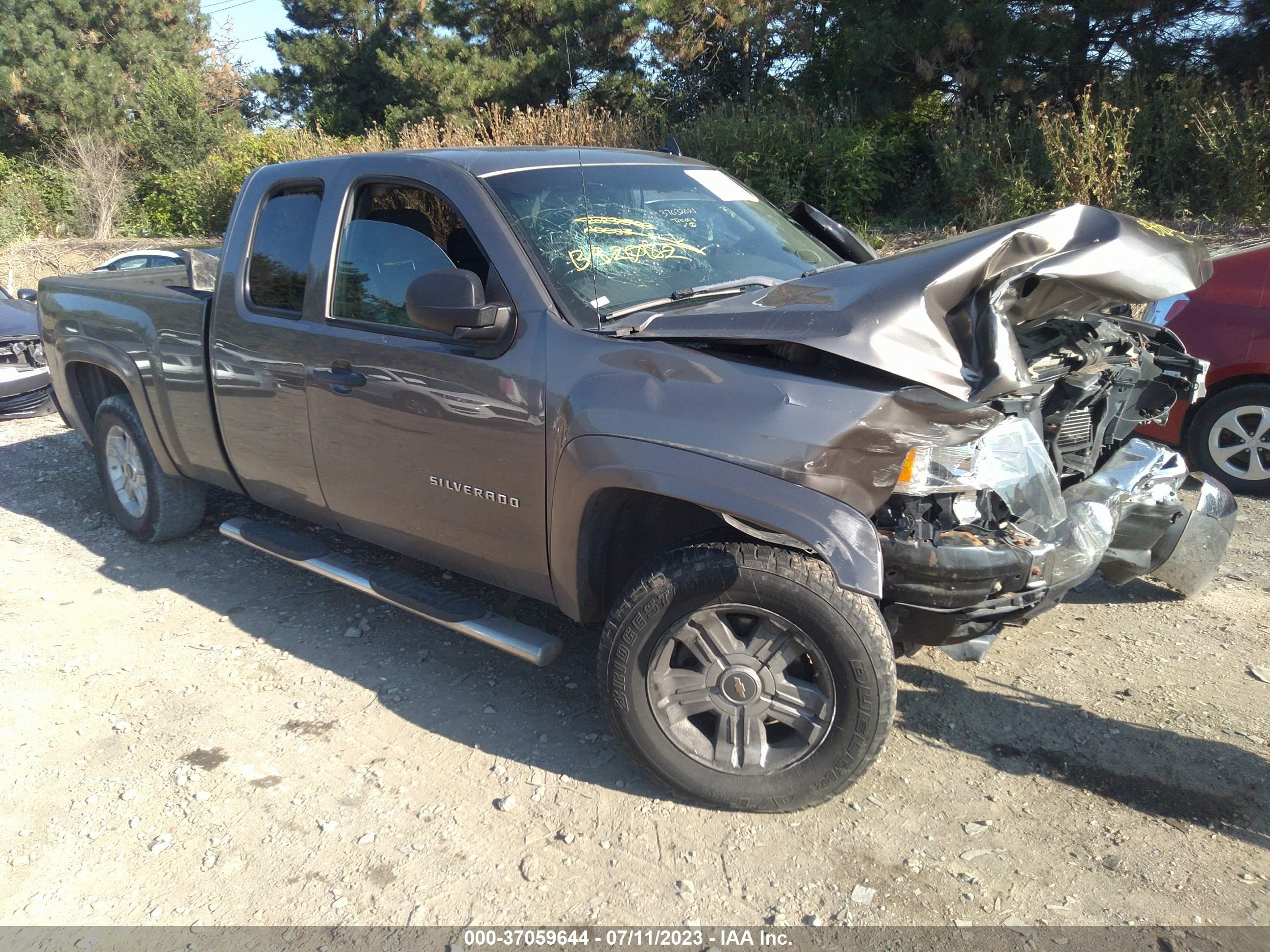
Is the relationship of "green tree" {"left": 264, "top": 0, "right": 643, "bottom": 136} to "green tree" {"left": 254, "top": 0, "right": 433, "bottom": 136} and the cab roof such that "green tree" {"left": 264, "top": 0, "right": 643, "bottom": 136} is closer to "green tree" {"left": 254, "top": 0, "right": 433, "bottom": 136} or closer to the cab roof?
"green tree" {"left": 254, "top": 0, "right": 433, "bottom": 136}

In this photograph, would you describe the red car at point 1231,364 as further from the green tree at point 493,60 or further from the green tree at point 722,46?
the green tree at point 493,60

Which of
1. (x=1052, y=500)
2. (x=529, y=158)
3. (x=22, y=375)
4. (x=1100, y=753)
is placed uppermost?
(x=529, y=158)

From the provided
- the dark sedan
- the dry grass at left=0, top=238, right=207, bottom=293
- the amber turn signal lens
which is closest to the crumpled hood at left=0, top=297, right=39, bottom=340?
the dark sedan

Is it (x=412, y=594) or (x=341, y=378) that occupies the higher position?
(x=341, y=378)

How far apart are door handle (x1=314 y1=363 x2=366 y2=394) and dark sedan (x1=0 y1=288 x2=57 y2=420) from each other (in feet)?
21.6

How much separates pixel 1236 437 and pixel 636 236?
175 inches

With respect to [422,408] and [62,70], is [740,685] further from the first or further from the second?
[62,70]

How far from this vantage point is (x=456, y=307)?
3209 millimetres

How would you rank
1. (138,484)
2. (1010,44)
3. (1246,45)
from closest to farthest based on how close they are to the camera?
(138,484) → (1246,45) → (1010,44)

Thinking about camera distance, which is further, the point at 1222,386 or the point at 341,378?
the point at 1222,386

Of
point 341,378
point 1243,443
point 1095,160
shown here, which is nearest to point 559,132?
point 1095,160

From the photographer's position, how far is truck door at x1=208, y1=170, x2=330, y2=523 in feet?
13.8

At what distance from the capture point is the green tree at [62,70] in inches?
1190

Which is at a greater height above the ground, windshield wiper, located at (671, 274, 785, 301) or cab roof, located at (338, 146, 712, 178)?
cab roof, located at (338, 146, 712, 178)
